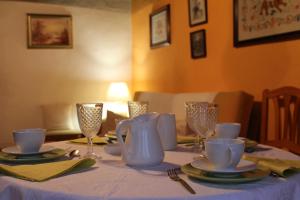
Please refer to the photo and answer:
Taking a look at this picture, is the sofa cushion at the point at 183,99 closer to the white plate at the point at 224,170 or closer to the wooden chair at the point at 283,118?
the wooden chair at the point at 283,118

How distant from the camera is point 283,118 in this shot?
267cm

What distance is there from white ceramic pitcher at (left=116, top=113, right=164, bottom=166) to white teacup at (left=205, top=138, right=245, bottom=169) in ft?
0.65

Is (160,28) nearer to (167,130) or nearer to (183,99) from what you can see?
(183,99)

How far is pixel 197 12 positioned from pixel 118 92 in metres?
1.77

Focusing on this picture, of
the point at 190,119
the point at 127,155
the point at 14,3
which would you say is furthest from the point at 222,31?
the point at 14,3

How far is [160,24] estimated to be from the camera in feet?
14.2

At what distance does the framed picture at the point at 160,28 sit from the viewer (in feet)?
13.7

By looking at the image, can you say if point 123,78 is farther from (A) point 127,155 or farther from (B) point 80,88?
(A) point 127,155

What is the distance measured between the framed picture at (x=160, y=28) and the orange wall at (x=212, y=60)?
0.07 metres

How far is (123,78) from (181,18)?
1.59 meters

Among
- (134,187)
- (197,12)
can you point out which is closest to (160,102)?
(197,12)

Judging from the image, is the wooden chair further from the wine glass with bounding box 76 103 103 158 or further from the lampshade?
the lampshade

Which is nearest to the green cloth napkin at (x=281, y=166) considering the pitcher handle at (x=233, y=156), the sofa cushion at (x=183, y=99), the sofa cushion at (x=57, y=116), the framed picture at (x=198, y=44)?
the pitcher handle at (x=233, y=156)

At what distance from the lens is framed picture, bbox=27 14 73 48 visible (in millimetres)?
4891
